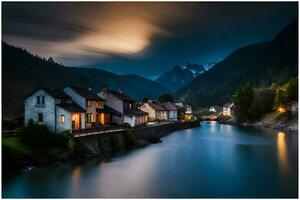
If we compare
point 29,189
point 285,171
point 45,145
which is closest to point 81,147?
point 45,145

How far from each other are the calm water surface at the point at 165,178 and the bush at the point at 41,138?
345cm

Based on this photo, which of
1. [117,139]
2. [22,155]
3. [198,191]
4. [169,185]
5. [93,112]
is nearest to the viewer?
[198,191]

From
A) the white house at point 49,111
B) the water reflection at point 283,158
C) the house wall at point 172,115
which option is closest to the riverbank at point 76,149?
the white house at point 49,111

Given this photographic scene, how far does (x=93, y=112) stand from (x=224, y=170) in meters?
25.6

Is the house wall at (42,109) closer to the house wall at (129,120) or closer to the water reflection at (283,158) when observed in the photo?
the house wall at (129,120)

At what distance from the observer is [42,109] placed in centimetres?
4125

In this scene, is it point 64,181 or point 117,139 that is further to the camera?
point 117,139

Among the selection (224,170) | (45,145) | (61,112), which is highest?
(61,112)

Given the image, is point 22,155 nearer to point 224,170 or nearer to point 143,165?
point 143,165

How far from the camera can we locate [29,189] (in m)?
26.1

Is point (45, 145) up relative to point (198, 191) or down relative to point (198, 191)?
up

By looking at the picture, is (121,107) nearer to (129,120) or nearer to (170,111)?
(129,120)

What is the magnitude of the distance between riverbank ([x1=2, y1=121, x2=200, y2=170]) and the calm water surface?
1.67 metres

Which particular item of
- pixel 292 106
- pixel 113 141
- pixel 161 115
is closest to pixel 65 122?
pixel 113 141
